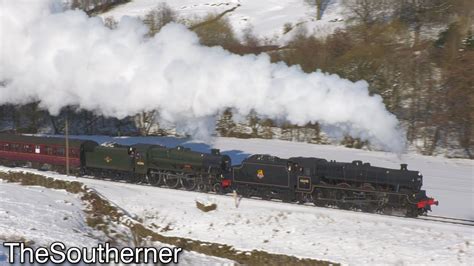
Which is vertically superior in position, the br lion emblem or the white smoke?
the white smoke

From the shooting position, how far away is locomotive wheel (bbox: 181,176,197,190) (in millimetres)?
32406

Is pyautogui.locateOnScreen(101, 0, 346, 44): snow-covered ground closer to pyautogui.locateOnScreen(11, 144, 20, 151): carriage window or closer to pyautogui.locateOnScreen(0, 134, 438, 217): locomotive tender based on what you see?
pyautogui.locateOnScreen(11, 144, 20, 151): carriage window

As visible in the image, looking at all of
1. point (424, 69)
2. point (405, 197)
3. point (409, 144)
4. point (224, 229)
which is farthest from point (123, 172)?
point (424, 69)

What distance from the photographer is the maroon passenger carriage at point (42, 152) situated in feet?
122

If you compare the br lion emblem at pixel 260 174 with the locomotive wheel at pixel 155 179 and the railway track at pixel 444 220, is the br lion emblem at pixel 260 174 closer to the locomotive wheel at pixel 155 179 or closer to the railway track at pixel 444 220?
the locomotive wheel at pixel 155 179

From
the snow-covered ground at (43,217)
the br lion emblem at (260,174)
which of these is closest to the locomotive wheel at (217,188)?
the br lion emblem at (260,174)

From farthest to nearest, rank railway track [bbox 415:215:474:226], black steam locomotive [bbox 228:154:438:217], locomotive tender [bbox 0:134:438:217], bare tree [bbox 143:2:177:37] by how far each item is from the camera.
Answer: bare tree [bbox 143:2:177:37]
locomotive tender [bbox 0:134:438:217]
black steam locomotive [bbox 228:154:438:217]
railway track [bbox 415:215:474:226]

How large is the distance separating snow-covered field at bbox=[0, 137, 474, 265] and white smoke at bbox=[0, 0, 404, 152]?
4.54 metres

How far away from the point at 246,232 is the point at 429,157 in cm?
2616

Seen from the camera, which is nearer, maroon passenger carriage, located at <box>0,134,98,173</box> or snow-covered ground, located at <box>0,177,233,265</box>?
snow-covered ground, located at <box>0,177,233,265</box>

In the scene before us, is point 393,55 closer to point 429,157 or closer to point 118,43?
point 429,157

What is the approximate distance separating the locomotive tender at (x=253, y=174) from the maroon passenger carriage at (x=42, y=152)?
7cm

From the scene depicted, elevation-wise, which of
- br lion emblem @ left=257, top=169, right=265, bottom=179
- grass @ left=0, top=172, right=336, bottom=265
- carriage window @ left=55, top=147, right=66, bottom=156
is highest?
carriage window @ left=55, top=147, right=66, bottom=156

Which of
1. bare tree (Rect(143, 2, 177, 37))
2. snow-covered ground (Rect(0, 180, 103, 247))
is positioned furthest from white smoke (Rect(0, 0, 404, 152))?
bare tree (Rect(143, 2, 177, 37))
